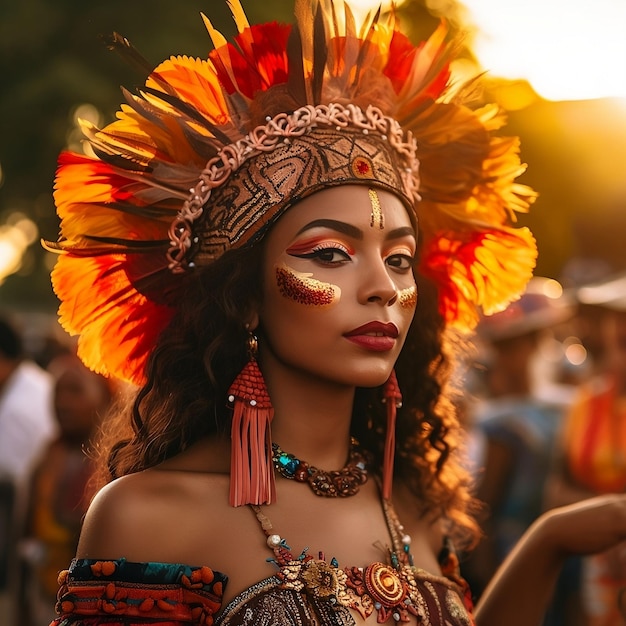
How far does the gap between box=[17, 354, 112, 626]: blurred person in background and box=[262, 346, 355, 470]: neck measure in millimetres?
3068

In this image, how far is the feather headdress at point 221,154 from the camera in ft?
9.14

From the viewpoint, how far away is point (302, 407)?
2.85 metres

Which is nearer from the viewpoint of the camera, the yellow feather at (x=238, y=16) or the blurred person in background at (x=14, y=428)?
the yellow feather at (x=238, y=16)

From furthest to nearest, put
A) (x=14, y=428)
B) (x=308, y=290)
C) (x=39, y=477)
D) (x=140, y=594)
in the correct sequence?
(x=14, y=428)
(x=39, y=477)
(x=308, y=290)
(x=140, y=594)

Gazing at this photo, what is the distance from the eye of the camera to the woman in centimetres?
257

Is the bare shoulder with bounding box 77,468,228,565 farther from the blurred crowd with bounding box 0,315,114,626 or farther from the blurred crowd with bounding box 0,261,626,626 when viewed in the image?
the blurred crowd with bounding box 0,315,114,626

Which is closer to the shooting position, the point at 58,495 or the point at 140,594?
the point at 140,594

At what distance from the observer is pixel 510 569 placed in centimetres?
312

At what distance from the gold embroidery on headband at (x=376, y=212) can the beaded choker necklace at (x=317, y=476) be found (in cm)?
62

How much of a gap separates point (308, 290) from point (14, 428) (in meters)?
4.59

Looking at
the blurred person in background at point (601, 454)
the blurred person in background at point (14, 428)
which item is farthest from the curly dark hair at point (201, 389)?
the blurred person in background at point (14, 428)

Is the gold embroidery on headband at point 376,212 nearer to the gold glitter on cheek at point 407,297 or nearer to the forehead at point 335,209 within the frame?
the forehead at point 335,209

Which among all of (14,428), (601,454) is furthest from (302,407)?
(14,428)

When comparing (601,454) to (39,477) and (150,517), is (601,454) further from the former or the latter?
(150,517)
